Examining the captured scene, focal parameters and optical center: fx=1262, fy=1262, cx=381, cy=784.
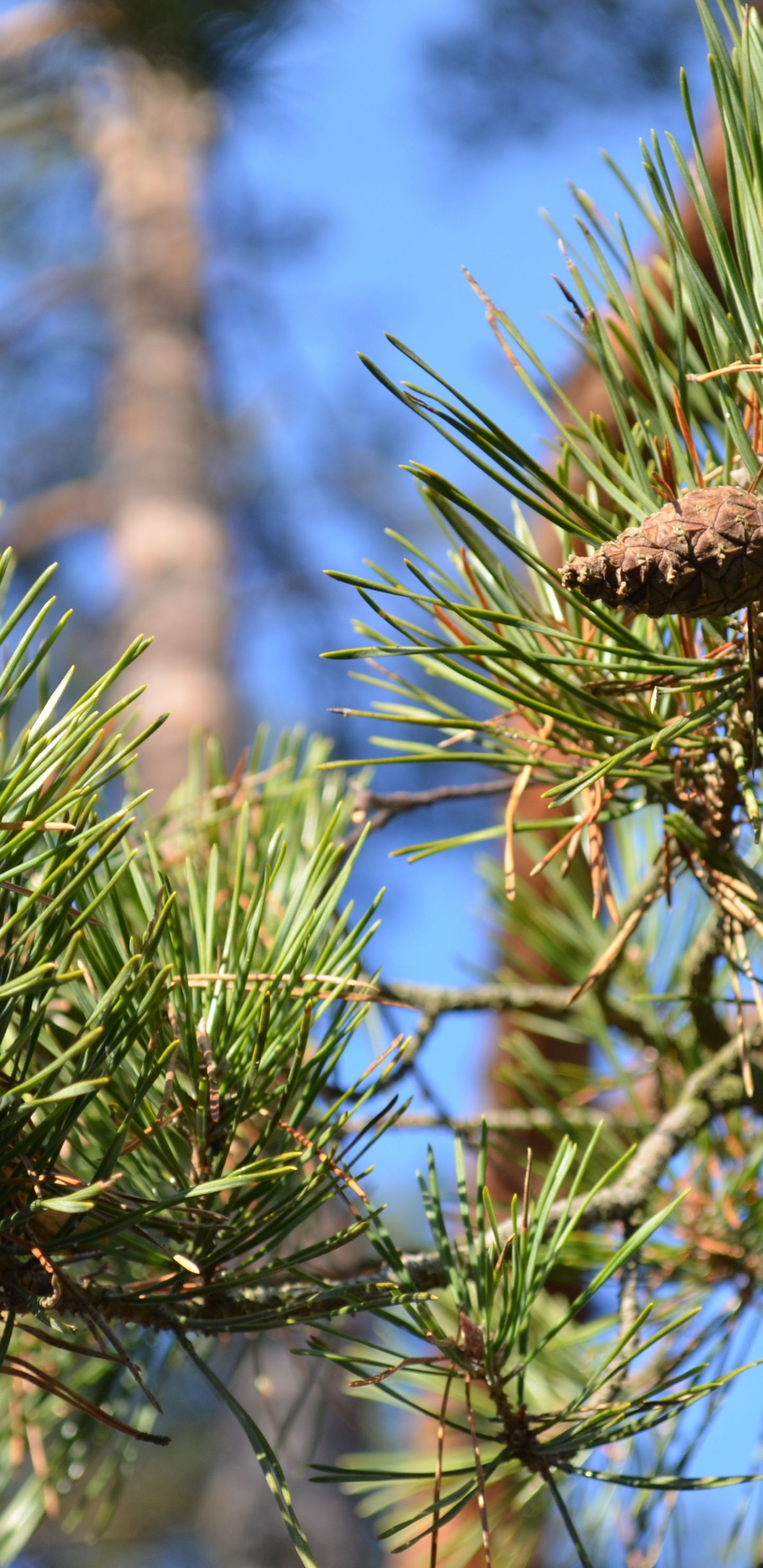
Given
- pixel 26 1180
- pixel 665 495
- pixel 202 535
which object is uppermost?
pixel 202 535

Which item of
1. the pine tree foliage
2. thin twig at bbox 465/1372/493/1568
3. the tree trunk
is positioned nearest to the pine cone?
the pine tree foliage

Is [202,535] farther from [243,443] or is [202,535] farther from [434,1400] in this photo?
[434,1400]

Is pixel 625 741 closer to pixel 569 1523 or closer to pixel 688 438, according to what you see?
pixel 688 438

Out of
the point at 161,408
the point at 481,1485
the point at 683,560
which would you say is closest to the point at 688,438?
the point at 683,560

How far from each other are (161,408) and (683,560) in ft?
7.74

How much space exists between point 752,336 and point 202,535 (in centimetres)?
201

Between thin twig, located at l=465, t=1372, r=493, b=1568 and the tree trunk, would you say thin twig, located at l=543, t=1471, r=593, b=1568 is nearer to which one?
thin twig, located at l=465, t=1372, r=493, b=1568

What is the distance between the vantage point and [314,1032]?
0.58 metres

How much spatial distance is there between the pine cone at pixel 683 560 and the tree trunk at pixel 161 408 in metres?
1.32

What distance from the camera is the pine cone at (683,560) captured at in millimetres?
305

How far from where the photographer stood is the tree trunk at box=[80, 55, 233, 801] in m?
1.94

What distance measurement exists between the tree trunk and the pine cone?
1319mm

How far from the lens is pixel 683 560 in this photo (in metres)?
0.30

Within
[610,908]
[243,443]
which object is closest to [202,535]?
[243,443]
